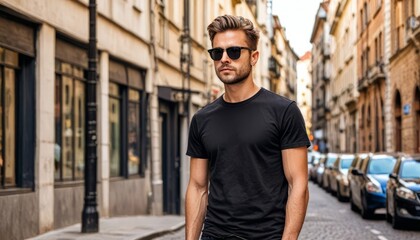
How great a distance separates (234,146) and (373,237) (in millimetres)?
13013

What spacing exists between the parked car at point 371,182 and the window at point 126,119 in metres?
5.49

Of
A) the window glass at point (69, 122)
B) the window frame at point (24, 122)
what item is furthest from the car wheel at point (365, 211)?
the window frame at point (24, 122)

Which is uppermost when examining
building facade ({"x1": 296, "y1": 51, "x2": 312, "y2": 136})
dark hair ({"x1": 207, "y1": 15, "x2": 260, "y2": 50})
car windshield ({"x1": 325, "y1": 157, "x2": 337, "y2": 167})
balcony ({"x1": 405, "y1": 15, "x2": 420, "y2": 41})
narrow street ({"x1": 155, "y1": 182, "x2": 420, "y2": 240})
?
building facade ({"x1": 296, "y1": 51, "x2": 312, "y2": 136})

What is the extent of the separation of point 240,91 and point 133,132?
19.2 metres

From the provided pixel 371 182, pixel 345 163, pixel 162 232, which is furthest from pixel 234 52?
pixel 345 163

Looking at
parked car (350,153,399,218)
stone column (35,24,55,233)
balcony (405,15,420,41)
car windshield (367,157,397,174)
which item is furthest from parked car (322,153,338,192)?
stone column (35,24,55,233)

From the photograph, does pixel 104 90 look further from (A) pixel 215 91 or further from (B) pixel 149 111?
(A) pixel 215 91

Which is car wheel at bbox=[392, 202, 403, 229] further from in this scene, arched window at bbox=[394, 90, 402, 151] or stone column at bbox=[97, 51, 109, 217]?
arched window at bbox=[394, 90, 402, 151]

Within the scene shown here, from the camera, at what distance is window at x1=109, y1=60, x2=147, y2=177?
21750mm

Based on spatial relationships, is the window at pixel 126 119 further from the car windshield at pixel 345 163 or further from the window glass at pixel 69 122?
the car windshield at pixel 345 163

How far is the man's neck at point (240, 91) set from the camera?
4574 mm

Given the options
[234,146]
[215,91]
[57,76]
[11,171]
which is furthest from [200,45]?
[234,146]

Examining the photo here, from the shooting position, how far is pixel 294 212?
4.43 meters

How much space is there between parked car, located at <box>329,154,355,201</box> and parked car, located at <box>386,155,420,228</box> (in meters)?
11.3
